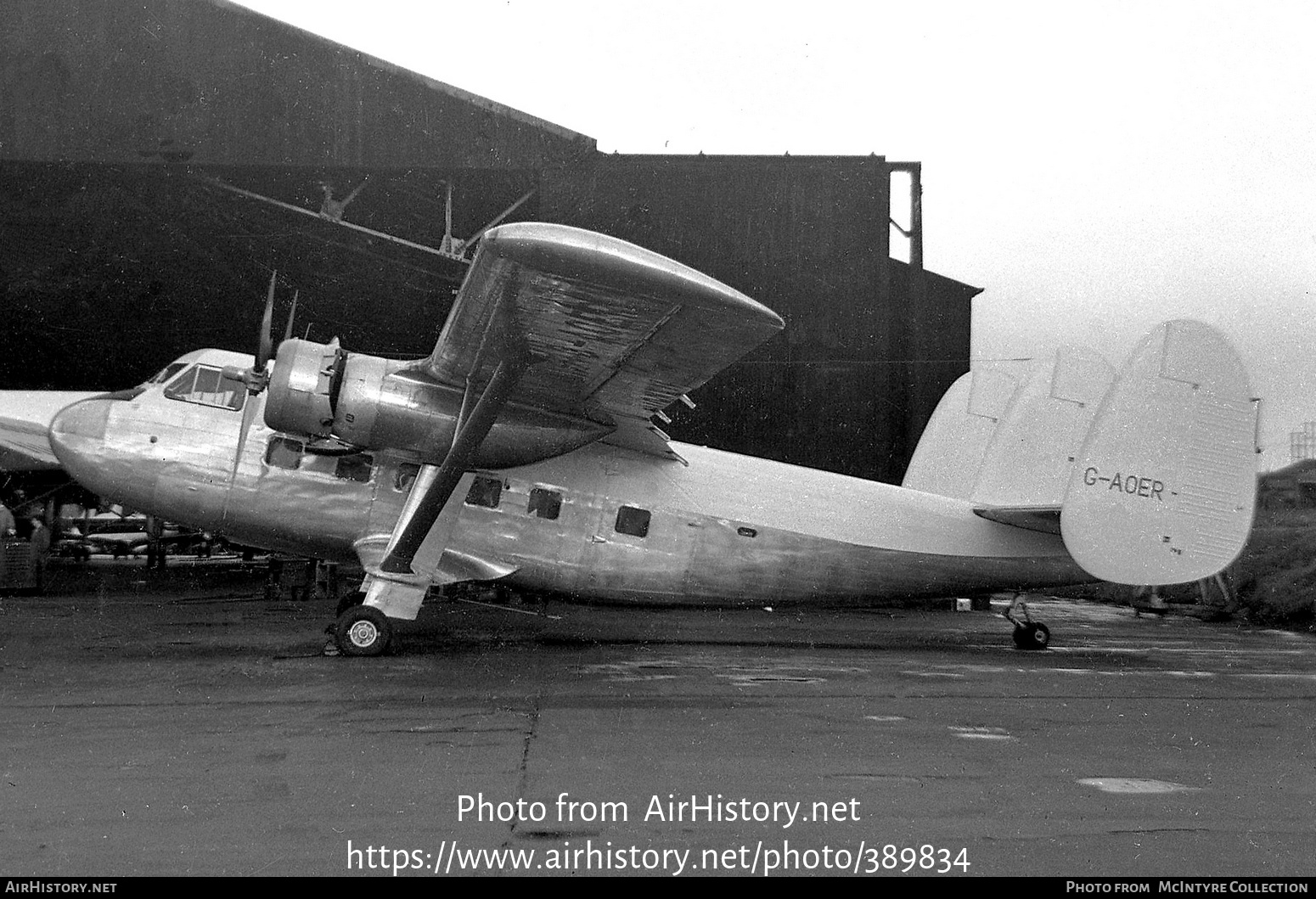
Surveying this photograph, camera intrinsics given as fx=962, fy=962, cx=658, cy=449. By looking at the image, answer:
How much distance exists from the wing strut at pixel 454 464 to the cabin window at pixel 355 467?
1058 mm

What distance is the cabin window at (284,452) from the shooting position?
10.4 metres

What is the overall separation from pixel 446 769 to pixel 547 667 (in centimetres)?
420

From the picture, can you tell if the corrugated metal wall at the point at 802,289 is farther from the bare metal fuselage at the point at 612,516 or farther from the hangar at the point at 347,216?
the bare metal fuselage at the point at 612,516

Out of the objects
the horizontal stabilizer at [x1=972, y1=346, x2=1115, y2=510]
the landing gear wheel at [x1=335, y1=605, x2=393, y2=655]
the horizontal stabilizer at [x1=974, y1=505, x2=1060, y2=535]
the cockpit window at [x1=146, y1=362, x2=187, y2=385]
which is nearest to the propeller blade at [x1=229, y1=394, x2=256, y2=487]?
the cockpit window at [x1=146, y1=362, x2=187, y2=385]

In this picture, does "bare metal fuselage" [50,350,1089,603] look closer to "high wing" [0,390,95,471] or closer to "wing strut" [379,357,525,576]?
"wing strut" [379,357,525,576]

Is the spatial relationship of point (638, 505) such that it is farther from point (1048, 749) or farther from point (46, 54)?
point (46, 54)

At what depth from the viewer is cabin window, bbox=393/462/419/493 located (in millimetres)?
10523

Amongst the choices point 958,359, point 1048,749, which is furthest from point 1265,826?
point 958,359

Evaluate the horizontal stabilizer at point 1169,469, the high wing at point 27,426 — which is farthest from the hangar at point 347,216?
the horizontal stabilizer at point 1169,469

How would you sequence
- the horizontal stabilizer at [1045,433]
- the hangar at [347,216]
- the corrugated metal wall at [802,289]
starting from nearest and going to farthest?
the horizontal stabilizer at [1045,433] → the hangar at [347,216] → the corrugated metal wall at [802,289]

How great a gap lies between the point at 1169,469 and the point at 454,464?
7.41 metres

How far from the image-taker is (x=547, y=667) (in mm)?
9414

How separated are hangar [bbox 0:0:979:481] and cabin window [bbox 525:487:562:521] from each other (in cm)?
1034

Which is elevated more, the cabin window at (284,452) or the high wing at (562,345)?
the high wing at (562,345)
